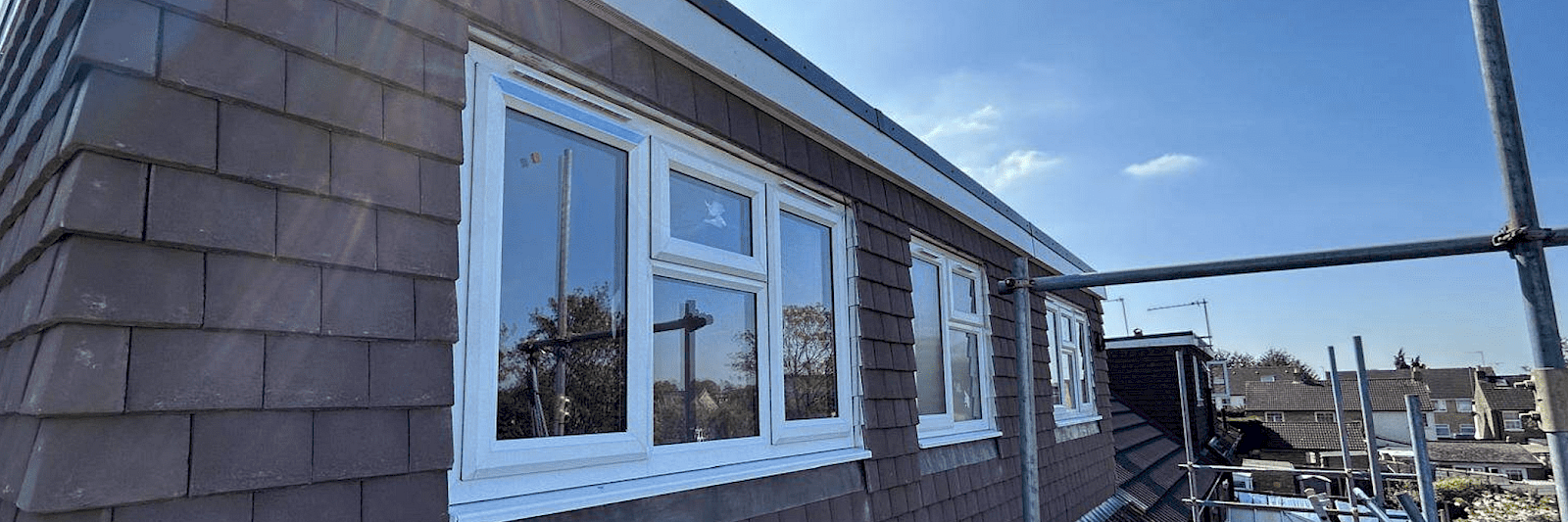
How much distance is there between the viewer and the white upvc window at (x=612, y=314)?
71.1 inches

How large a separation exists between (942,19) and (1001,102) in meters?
1.80

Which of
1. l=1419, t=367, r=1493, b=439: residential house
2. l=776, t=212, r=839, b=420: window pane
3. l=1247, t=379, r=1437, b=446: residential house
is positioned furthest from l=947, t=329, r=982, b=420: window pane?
l=1419, t=367, r=1493, b=439: residential house

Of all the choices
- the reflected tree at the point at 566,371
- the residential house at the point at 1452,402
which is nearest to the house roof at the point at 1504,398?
the residential house at the point at 1452,402

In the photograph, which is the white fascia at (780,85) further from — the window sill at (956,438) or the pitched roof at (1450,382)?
the pitched roof at (1450,382)

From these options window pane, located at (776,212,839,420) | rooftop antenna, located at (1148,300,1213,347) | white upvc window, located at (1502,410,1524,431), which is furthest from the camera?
white upvc window, located at (1502,410,1524,431)

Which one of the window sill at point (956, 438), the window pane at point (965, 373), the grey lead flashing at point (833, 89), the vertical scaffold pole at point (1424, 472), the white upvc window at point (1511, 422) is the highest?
the grey lead flashing at point (833, 89)

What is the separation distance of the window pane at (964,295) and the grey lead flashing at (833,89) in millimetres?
544

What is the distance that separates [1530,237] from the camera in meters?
1.90

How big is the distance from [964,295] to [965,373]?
52 centimetres

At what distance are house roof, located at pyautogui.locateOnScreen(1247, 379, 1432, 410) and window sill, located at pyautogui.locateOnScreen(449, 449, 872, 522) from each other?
44646mm

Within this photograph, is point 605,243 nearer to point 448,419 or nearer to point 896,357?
point 448,419

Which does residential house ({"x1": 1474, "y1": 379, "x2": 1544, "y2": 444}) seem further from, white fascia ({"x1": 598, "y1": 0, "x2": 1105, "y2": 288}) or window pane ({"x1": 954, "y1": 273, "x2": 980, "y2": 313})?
white fascia ({"x1": 598, "y1": 0, "x2": 1105, "y2": 288})

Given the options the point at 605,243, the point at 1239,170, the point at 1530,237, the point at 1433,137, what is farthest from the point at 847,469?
the point at 1239,170

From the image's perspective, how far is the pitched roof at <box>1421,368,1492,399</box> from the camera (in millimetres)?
42625
